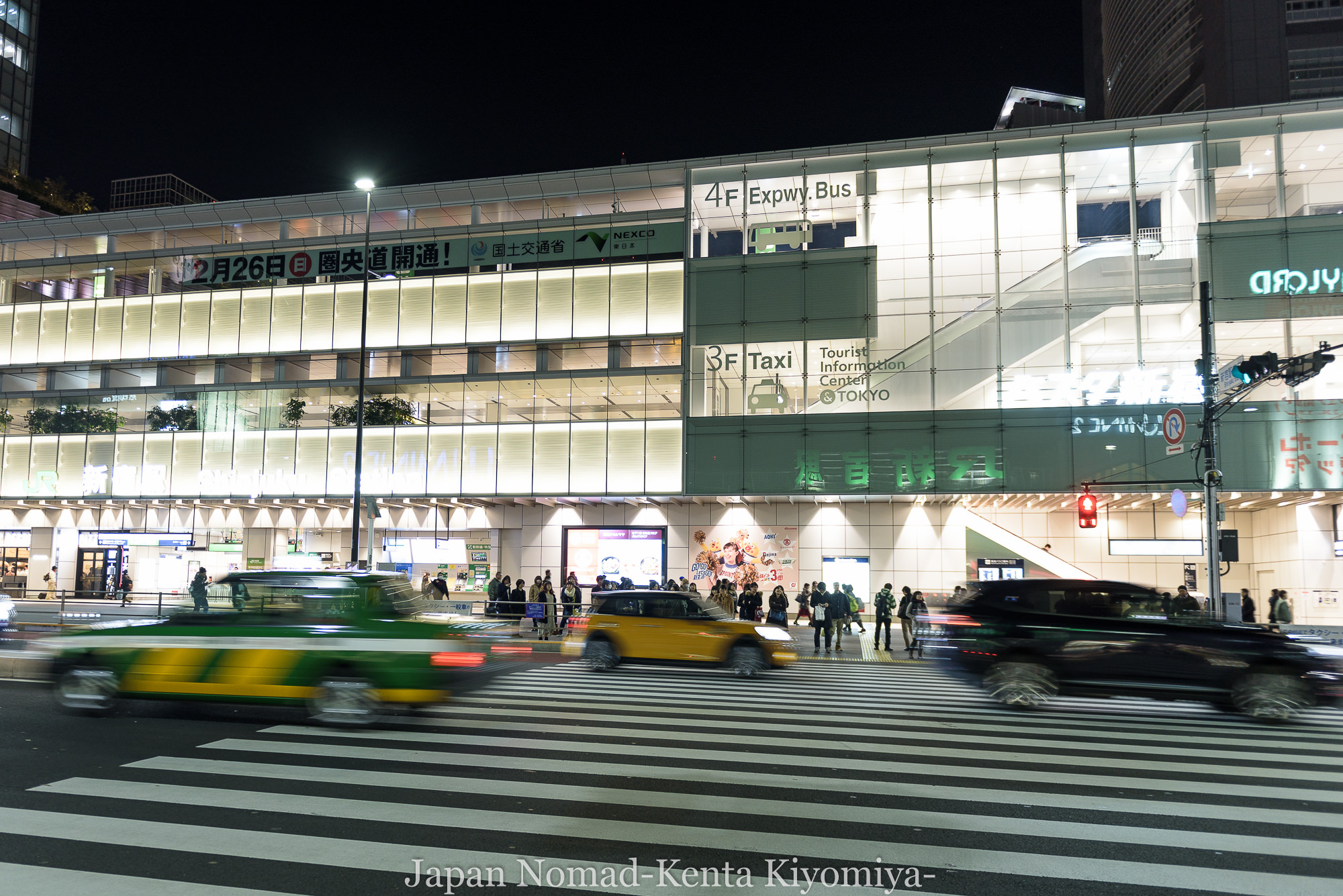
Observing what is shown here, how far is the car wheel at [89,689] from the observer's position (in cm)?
1056

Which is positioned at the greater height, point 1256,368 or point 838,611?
point 1256,368

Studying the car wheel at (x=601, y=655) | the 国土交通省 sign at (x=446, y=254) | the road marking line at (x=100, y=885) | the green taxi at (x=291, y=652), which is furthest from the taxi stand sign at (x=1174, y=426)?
the road marking line at (x=100, y=885)

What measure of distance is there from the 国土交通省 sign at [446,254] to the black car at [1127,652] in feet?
75.5

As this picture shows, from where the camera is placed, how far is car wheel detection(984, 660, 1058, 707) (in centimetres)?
1222

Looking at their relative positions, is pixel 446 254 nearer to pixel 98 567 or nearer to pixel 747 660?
pixel 98 567

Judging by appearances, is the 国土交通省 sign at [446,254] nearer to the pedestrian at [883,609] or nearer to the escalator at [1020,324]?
the escalator at [1020,324]

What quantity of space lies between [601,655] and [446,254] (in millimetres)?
22813

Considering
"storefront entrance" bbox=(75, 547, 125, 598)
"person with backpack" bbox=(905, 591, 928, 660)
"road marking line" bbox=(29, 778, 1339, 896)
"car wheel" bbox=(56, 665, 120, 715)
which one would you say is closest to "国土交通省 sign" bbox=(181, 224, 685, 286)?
"storefront entrance" bbox=(75, 547, 125, 598)

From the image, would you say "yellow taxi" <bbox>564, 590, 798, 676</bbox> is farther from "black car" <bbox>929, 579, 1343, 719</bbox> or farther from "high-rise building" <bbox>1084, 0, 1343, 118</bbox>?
"high-rise building" <bbox>1084, 0, 1343, 118</bbox>

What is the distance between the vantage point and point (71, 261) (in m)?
38.8

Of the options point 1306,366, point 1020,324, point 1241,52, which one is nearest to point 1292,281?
point 1020,324

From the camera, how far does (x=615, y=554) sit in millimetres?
33281

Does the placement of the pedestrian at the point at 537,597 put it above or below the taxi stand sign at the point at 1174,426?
below

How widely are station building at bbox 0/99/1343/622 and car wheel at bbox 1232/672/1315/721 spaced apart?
13977mm
